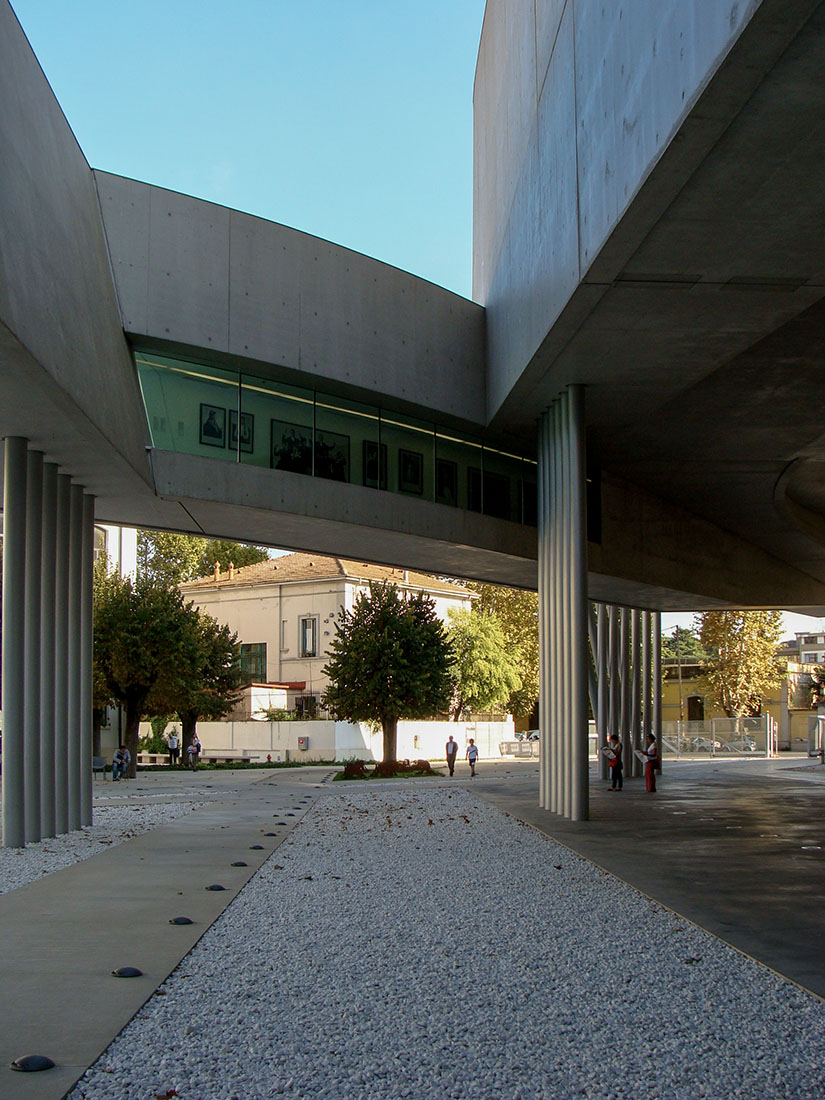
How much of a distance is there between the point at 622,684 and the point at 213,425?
1563cm

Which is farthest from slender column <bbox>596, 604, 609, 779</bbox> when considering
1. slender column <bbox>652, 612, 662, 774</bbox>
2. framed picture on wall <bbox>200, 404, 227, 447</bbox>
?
framed picture on wall <bbox>200, 404, 227, 447</bbox>

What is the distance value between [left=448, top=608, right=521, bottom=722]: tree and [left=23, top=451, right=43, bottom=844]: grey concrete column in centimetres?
4067

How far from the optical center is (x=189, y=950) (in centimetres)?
759

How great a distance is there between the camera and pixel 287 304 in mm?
18000

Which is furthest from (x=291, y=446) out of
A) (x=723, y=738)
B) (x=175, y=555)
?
(x=175, y=555)

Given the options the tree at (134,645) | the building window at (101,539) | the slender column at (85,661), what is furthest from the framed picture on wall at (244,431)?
the building window at (101,539)

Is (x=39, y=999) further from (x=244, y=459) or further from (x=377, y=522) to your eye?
(x=377, y=522)

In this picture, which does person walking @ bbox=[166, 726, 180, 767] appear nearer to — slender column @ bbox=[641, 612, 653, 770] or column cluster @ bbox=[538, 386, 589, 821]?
slender column @ bbox=[641, 612, 653, 770]

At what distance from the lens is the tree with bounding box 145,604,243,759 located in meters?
36.8

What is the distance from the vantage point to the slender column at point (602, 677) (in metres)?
28.7

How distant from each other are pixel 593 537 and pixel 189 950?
17.4m

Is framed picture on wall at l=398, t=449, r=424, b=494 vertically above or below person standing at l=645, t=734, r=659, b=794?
above

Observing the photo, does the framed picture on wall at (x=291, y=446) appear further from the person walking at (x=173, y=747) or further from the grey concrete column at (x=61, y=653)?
the person walking at (x=173, y=747)

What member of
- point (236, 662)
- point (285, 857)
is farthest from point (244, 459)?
point (236, 662)
